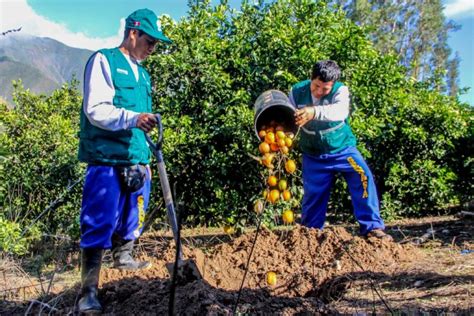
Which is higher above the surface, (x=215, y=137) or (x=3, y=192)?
(x=215, y=137)

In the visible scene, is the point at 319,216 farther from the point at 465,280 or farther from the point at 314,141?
the point at 465,280

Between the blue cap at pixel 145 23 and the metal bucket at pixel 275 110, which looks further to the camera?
the metal bucket at pixel 275 110

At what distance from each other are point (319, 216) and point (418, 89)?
523 cm

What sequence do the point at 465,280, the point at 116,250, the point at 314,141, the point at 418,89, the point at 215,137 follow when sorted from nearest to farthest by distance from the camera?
1. the point at 465,280
2. the point at 116,250
3. the point at 314,141
4. the point at 215,137
5. the point at 418,89

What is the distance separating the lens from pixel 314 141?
4.68 metres

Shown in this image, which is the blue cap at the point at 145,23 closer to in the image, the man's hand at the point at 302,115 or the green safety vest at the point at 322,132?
the man's hand at the point at 302,115

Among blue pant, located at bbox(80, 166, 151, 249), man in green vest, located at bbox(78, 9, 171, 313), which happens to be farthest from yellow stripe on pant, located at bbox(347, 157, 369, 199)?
blue pant, located at bbox(80, 166, 151, 249)

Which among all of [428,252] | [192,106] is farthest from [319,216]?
[192,106]

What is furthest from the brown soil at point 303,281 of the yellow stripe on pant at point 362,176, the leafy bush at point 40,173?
the leafy bush at point 40,173

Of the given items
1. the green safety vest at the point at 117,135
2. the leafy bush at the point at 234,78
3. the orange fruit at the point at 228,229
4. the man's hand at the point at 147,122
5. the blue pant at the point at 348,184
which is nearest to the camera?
the man's hand at the point at 147,122

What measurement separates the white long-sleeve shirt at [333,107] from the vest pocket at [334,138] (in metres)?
0.15

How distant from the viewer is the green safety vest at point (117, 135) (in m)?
3.26

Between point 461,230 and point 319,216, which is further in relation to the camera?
point 461,230

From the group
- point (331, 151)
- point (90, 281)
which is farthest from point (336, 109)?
point (90, 281)
